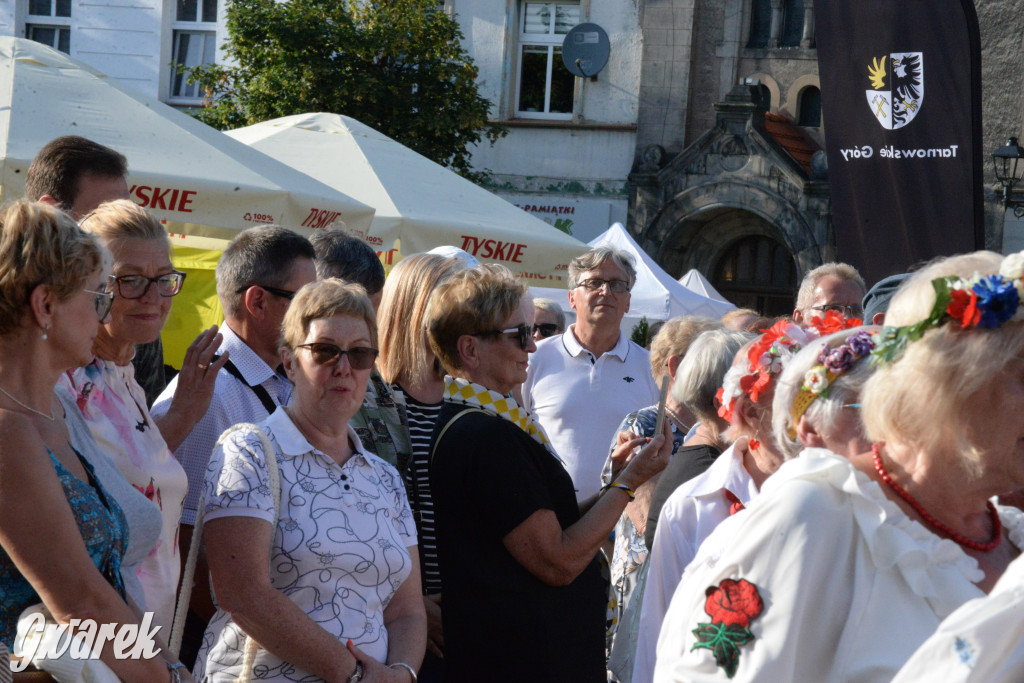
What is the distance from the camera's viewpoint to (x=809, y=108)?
1806 cm

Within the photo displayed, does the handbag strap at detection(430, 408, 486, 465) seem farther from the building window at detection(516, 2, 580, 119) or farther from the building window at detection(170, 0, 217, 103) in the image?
the building window at detection(170, 0, 217, 103)

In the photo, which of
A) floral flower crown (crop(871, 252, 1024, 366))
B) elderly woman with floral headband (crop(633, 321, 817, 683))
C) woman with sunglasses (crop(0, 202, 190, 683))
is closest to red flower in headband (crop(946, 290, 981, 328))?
floral flower crown (crop(871, 252, 1024, 366))

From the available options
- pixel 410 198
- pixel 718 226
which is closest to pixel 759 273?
pixel 718 226

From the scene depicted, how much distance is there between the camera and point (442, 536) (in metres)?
3.21

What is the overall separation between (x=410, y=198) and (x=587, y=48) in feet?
37.7

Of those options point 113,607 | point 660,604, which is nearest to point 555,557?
point 660,604

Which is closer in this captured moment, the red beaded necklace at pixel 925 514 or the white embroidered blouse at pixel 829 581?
the white embroidered blouse at pixel 829 581

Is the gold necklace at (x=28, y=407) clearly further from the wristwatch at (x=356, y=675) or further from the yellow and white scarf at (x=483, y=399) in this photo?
the yellow and white scarf at (x=483, y=399)

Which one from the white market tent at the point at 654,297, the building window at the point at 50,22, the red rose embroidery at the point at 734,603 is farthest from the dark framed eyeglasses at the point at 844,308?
the building window at the point at 50,22

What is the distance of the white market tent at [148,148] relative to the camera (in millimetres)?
5348

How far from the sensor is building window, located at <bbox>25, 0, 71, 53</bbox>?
760 inches

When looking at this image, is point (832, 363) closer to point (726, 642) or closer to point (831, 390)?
point (831, 390)

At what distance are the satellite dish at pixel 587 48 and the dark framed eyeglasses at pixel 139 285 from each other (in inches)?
614

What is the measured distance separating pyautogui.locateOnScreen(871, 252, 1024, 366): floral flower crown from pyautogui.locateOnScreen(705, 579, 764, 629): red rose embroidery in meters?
0.52
